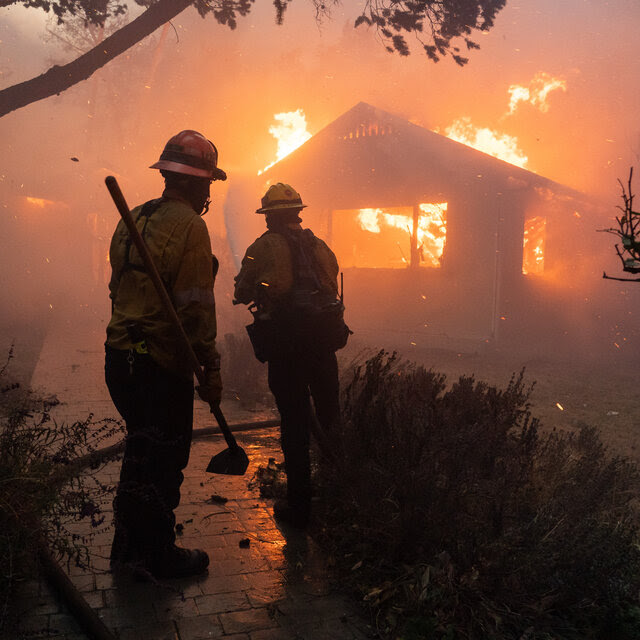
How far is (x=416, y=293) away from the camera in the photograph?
16.5 m

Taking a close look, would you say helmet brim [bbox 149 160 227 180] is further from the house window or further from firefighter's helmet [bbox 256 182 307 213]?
the house window

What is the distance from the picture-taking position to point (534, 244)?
19.5m

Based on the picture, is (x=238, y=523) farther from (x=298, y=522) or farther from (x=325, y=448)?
(x=325, y=448)

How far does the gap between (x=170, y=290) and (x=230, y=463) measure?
1.07 metres

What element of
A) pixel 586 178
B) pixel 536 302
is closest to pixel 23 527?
pixel 536 302

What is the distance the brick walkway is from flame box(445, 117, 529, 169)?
27.9 meters

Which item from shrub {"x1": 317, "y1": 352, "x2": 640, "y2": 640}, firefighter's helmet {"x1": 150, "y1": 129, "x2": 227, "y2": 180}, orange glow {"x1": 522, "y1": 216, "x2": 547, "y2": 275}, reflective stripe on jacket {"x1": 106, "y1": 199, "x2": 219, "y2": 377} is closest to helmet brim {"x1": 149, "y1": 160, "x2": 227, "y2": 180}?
firefighter's helmet {"x1": 150, "y1": 129, "x2": 227, "y2": 180}

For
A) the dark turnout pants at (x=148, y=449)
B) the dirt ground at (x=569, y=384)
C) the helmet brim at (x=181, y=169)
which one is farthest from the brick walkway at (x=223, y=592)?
the dirt ground at (x=569, y=384)

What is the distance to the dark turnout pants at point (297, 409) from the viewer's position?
385 cm

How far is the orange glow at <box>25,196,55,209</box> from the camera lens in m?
42.0

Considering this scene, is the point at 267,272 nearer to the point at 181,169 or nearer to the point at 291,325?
the point at 291,325

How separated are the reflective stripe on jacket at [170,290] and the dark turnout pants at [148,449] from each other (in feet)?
0.30

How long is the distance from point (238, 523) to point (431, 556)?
1332mm

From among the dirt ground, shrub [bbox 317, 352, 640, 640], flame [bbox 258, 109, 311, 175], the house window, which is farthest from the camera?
flame [bbox 258, 109, 311, 175]
